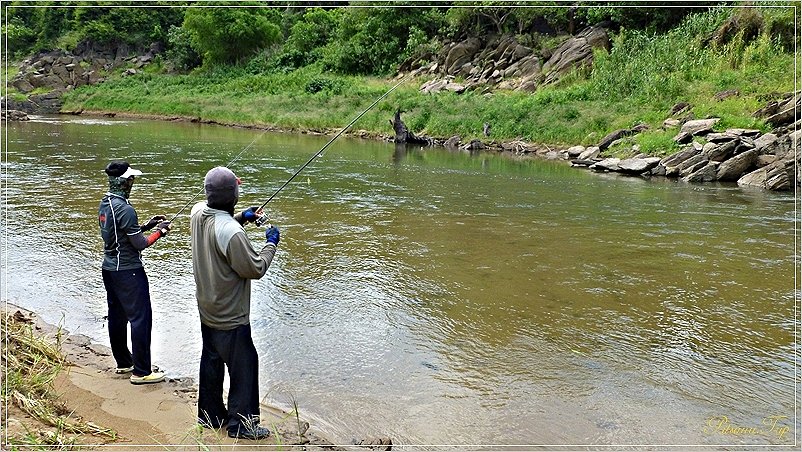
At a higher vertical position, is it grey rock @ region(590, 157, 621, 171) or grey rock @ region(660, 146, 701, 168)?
grey rock @ region(660, 146, 701, 168)

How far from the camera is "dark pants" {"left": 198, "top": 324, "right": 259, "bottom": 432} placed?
12.5 feet

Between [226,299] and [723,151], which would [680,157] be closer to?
[723,151]

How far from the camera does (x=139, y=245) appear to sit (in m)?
4.60

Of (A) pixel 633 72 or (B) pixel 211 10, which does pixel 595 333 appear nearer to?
(A) pixel 633 72

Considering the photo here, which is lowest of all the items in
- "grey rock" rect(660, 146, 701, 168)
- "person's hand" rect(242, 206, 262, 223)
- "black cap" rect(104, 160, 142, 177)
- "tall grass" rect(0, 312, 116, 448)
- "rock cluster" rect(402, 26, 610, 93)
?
"tall grass" rect(0, 312, 116, 448)

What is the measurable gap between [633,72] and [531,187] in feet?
36.9

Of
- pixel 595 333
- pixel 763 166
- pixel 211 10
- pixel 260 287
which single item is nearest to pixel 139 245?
pixel 260 287

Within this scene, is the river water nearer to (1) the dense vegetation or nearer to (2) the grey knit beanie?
(2) the grey knit beanie

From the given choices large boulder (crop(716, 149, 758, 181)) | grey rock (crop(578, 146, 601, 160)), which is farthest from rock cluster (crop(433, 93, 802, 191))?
grey rock (crop(578, 146, 601, 160))

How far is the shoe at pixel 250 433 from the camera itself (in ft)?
12.6

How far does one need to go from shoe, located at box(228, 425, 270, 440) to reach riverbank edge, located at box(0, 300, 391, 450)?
0.04 meters

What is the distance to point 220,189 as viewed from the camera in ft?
12.0

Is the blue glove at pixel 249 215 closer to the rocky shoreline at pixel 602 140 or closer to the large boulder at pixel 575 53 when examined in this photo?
the rocky shoreline at pixel 602 140

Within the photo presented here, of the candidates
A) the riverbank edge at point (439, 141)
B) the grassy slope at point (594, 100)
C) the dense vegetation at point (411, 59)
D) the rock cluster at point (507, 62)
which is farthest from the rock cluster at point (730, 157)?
the rock cluster at point (507, 62)
